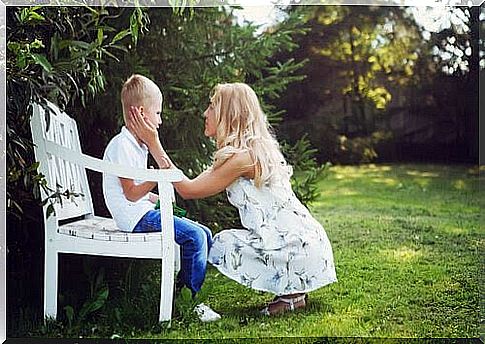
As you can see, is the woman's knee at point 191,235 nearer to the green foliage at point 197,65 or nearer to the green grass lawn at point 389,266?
the green grass lawn at point 389,266

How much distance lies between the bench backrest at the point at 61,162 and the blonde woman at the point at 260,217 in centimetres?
38

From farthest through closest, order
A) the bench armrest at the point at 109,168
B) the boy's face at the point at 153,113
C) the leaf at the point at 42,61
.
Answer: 1. the boy's face at the point at 153,113
2. the bench armrest at the point at 109,168
3. the leaf at the point at 42,61

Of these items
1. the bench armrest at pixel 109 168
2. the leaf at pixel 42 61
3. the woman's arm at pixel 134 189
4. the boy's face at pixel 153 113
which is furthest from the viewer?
the boy's face at pixel 153 113

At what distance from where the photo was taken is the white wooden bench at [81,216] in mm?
4734

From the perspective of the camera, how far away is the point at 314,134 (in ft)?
16.5

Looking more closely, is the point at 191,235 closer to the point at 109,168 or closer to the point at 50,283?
the point at 109,168

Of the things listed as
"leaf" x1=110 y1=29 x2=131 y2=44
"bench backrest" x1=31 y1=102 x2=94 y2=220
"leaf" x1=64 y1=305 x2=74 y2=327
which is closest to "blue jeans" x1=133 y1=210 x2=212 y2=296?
"bench backrest" x1=31 y1=102 x2=94 y2=220

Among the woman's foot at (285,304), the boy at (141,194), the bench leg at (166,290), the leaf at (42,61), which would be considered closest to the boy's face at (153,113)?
the boy at (141,194)

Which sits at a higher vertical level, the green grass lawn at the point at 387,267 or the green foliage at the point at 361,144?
the green foliage at the point at 361,144

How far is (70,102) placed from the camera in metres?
4.95

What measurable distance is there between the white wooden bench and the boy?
0.07 m

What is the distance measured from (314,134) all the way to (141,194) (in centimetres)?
97

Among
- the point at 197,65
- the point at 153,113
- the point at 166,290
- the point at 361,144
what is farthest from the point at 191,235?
the point at 361,144

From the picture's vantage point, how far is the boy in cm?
487
